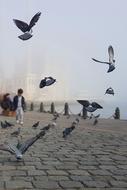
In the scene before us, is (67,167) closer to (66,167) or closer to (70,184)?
(66,167)

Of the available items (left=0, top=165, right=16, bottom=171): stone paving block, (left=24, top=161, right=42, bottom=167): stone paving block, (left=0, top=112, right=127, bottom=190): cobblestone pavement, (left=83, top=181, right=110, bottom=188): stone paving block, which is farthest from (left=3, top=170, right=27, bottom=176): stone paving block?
(left=83, top=181, right=110, bottom=188): stone paving block

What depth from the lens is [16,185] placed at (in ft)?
21.2

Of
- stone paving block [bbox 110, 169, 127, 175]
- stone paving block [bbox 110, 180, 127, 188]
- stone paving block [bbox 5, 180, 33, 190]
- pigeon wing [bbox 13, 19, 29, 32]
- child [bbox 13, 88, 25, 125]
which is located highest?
pigeon wing [bbox 13, 19, 29, 32]

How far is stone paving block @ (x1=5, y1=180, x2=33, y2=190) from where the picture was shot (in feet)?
20.7

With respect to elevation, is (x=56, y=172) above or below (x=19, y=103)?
below

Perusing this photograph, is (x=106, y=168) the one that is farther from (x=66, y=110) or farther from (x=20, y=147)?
(x=66, y=110)

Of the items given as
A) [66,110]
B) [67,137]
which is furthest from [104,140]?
[66,110]

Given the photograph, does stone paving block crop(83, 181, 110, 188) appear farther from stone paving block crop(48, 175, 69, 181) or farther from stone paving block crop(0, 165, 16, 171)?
stone paving block crop(0, 165, 16, 171)

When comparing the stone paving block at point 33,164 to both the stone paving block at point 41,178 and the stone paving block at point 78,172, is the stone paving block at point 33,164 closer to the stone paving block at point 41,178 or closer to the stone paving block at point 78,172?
the stone paving block at point 78,172

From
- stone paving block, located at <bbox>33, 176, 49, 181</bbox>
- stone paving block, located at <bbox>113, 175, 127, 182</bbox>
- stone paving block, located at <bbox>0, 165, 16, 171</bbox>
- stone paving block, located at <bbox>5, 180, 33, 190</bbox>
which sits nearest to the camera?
stone paving block, located at <bbox>5, 180, 33, 190</bbox>

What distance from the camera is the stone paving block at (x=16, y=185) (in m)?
6.32

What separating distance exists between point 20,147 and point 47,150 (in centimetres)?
162

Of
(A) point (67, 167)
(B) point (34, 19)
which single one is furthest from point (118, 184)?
(B) point (34, 19)

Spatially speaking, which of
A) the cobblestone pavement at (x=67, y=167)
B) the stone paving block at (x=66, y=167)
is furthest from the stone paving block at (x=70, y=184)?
the stone paving block at (x=66, y=167)
